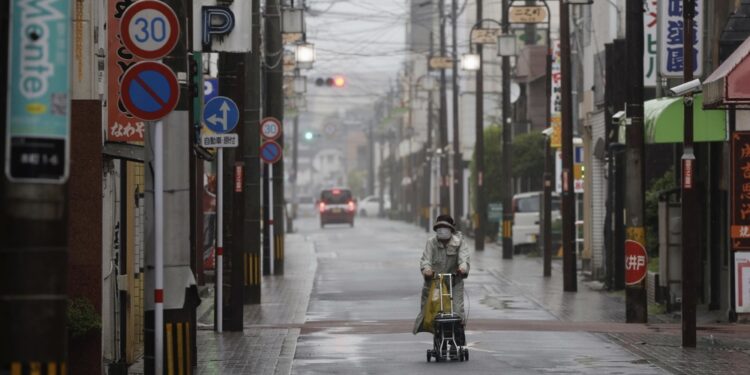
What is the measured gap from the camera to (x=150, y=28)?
1423 centimetres

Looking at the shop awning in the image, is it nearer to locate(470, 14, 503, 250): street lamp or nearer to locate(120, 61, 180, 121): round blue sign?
locate(120, 61, 180, 121): round blue sign

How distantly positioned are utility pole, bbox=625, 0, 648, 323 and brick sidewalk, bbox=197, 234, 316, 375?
5105mm

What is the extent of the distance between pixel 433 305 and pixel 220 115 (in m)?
4.31

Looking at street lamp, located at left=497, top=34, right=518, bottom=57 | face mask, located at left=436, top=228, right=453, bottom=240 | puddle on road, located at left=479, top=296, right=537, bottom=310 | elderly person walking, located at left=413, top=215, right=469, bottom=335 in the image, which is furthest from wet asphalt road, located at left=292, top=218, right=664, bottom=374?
street lamp, located at left=497, top=34, right=518, bottom=57

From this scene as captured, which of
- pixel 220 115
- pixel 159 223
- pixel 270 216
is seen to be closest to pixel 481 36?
pixel 270 216

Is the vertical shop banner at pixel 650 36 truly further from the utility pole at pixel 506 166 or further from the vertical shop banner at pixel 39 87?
the vertical shop banner at pixel 39 87

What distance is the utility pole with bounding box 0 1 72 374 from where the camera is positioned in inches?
335

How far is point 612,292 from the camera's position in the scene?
32906 mm

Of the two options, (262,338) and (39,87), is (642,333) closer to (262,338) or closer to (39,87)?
(262,338)

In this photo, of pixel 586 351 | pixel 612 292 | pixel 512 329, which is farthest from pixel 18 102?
pixel 612 292

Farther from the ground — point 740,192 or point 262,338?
point 740,192

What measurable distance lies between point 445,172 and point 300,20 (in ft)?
116

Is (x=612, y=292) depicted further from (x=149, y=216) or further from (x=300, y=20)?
(x=149, y=216)

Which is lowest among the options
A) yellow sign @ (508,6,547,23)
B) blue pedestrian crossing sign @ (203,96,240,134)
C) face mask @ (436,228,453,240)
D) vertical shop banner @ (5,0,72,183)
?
face mask @ (436,228,453,240)
